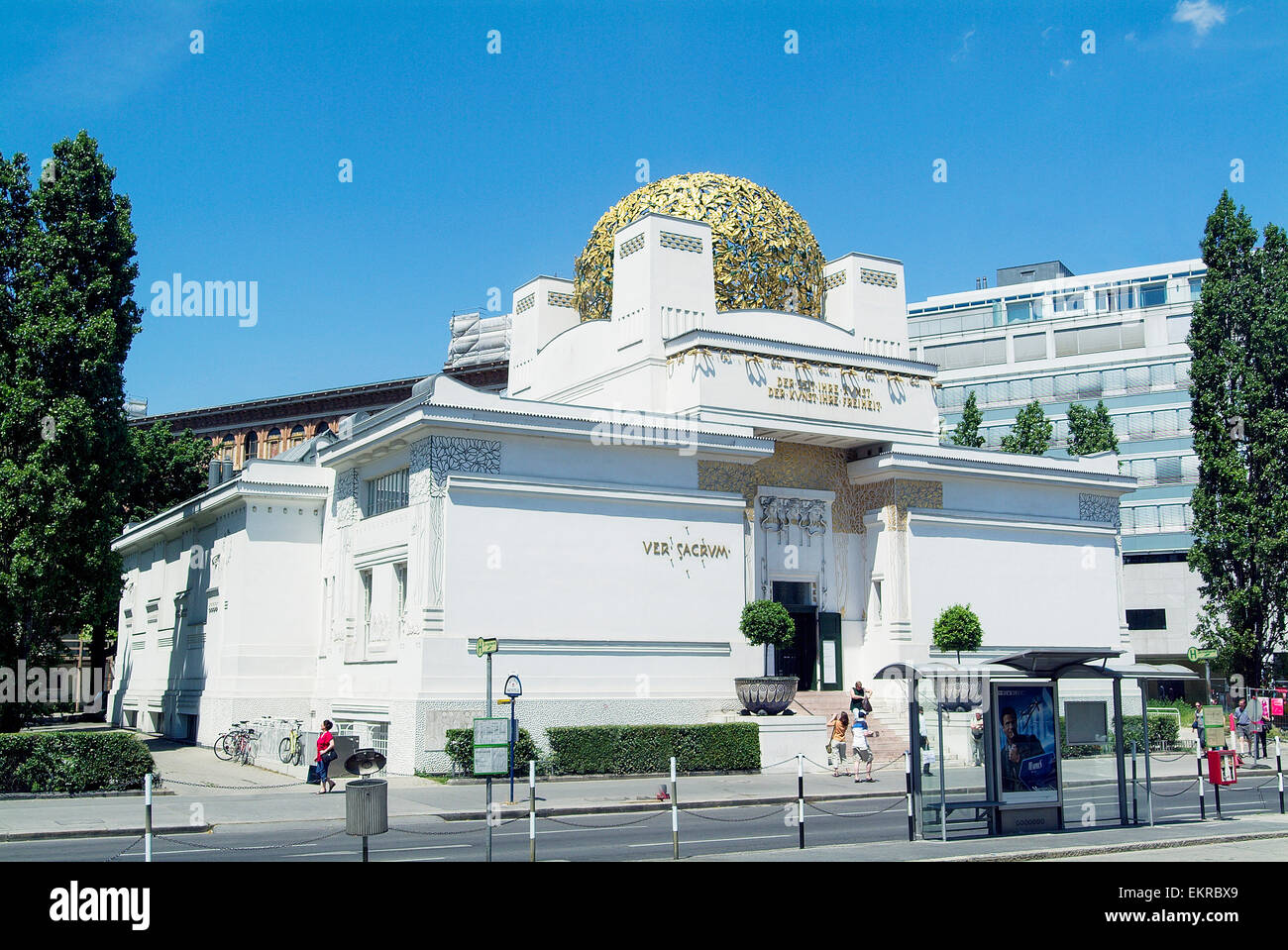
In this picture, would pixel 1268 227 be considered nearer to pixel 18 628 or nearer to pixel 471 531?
pixel 471 531

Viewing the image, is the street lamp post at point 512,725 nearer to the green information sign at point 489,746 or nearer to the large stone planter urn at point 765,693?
the green information sign at point 489,746

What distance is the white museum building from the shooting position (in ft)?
95.1

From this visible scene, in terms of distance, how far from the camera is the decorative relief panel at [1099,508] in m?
40.1

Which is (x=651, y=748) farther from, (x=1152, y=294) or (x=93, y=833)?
(x=1152, y=294)

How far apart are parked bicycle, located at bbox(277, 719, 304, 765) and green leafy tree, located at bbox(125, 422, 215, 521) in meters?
26.1

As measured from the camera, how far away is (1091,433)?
4828cm

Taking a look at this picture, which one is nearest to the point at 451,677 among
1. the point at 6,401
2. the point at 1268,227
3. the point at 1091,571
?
the point at 6,401

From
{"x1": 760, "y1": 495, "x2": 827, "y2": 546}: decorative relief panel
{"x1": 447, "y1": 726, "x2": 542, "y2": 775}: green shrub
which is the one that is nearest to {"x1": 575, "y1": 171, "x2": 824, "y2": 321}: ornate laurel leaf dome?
{"x1": 760, "y1": 495, "x2": 827, "y2": 546}: decorative relief panel

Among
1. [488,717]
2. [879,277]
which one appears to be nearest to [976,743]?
[488,717]

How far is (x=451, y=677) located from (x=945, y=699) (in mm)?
13427

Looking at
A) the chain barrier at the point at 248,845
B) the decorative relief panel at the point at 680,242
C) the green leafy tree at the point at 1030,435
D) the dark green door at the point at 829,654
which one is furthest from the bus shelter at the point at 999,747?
the green leafy tree at the point at 1030,435

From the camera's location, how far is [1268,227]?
42.8 metres

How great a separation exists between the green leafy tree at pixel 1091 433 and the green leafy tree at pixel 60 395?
1398 inches

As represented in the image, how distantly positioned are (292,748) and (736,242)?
19.3m
